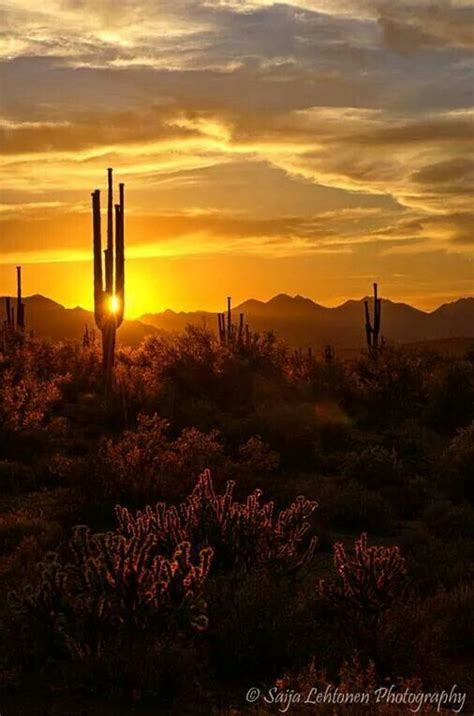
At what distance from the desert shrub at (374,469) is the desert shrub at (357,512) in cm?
193

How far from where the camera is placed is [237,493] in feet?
49.0

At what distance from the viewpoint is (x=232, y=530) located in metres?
9.85

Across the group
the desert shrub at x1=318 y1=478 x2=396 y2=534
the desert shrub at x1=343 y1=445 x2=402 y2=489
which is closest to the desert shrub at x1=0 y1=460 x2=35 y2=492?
the desert shrub at x1=318 y1=478 x2=396 y2=534

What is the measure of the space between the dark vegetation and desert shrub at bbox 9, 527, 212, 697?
0.05 feet

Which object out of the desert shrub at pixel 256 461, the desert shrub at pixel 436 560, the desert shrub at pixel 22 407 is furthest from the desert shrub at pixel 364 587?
the desert shrub at pixel 22 407

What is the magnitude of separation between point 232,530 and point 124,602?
6.23 ft

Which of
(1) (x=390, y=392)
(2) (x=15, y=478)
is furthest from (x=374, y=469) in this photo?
(1) (x=390, y=392)

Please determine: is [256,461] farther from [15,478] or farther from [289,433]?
[15,478]

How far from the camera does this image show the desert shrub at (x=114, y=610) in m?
7.92

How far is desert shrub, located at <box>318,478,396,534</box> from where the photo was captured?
13977 millimetres

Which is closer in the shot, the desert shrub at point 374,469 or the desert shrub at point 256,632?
the desert shrub at point 256,632

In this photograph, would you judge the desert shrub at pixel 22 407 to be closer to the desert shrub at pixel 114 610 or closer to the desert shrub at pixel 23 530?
the desert shrub at pixel 23 530

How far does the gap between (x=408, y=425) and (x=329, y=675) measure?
17646 millimetres

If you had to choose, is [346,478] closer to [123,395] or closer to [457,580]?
[457,580]
